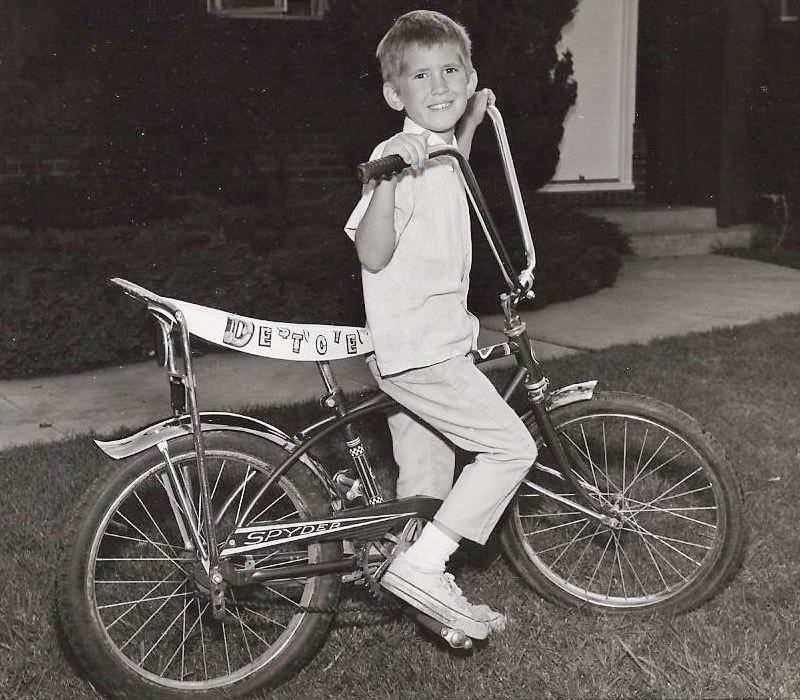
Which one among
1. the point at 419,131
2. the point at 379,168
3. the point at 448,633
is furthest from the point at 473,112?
the point at 448,633

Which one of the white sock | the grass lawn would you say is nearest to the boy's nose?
the white sock

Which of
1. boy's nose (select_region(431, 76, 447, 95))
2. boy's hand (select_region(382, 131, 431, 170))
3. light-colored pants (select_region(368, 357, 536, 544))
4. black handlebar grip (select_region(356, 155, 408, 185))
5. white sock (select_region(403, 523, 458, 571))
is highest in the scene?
boy's nose (select_region(431, 76, 447, 95))

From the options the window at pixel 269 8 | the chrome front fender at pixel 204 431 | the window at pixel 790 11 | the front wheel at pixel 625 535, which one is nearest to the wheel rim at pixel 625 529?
the front wheel at pixel 625 535

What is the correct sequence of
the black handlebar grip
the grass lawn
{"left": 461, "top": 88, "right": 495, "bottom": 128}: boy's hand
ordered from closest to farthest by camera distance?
the black handlebar grip
the grass lawn
{"left": 461, "top": 88, "right": 495, "bottom": 128}: boy's hand

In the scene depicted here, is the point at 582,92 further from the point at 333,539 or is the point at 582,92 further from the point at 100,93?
the point at 333,539

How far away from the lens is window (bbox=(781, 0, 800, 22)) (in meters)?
11.4

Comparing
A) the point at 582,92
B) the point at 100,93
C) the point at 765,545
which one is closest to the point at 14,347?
the point at 100,93

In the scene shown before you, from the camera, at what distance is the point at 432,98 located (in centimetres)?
296

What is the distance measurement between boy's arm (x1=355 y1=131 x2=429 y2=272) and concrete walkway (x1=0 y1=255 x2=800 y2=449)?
2.60 m

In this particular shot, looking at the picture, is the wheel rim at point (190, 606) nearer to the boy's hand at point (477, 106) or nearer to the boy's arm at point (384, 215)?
the boy's arm at point (384, 215)

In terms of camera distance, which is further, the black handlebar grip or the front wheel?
the front wheel

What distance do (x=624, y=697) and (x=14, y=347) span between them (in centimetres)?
423

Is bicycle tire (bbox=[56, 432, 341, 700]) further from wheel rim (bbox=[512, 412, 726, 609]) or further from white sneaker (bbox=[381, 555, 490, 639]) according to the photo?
wheel rim (bbox=[512, 412, 726, 609])

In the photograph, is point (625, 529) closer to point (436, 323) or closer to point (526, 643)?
point (526, 643)
